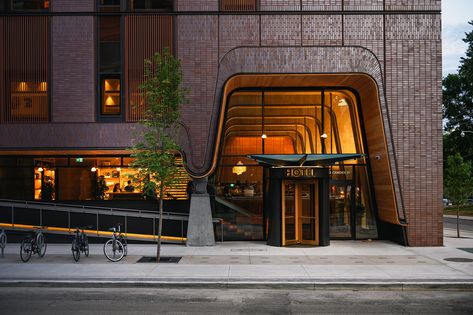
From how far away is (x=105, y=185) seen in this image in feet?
69.1

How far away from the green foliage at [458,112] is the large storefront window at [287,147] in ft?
159

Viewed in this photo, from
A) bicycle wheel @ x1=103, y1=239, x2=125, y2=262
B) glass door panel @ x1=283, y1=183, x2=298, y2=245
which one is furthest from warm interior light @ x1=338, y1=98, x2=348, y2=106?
bicycle wheel @ x1=103, y1=239, x2=125, y2=262

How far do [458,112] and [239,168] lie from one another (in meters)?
53.8

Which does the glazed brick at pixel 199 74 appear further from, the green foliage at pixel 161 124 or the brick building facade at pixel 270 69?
the green foliage at pixel 161 124

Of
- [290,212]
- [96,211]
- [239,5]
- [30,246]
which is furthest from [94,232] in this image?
[239,5]

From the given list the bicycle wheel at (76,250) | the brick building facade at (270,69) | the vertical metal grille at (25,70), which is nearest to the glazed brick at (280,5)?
the brick building facade at (270,69)

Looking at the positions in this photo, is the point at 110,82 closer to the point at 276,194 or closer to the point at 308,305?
the point at 276,194

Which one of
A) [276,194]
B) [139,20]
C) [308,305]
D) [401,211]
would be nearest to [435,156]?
[401,211]

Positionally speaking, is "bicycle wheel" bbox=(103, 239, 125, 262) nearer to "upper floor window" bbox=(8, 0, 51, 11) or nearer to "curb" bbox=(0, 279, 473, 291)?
"curb" bbox=(0, 279, 473, 291)

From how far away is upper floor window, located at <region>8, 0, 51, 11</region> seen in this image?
20.7 m

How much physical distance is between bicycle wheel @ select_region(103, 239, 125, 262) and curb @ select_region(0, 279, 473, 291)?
314cm

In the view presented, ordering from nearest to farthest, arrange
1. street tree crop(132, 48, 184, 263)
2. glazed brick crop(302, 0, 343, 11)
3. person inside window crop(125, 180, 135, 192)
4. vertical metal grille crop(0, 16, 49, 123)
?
1. street tree crop(132, 48, 184, 263)
2. glazed brick crop(302, 0, 343, 11)
3. vertical metal grille crop(0, 16, 49, 123)
4. person inside window crop(125, 180, 135, 192)

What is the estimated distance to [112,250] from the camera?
16391 mm

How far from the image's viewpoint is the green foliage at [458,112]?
65.4 metres
